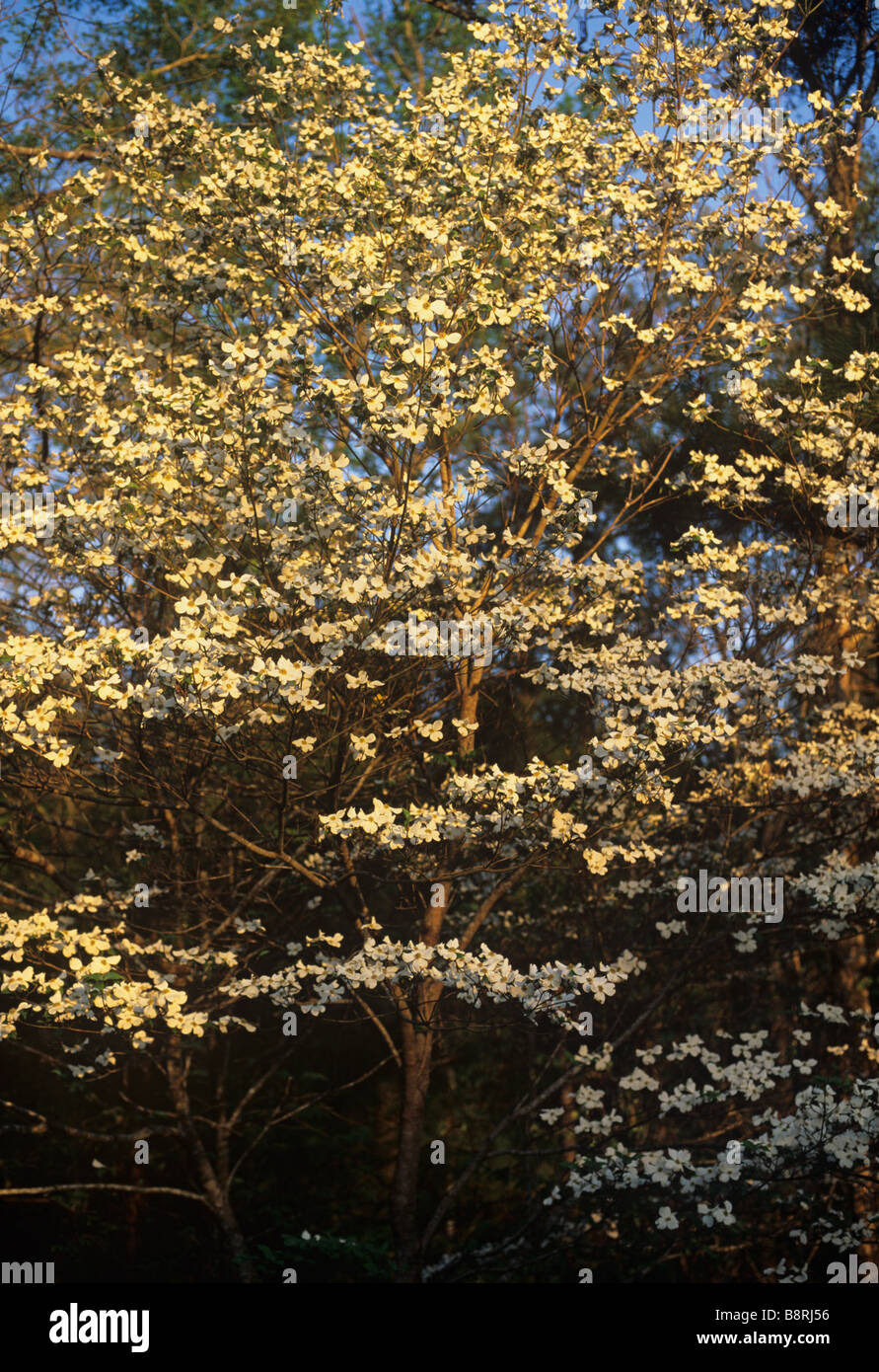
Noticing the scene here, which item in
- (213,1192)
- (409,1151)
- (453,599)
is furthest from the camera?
(213,1192)

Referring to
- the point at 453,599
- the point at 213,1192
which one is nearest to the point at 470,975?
the point at 453,599

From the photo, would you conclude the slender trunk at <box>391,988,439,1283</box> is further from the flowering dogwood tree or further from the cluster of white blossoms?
the cluster of white blossoms

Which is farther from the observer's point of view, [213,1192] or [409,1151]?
[213,1192]

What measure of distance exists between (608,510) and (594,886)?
4.07 meters

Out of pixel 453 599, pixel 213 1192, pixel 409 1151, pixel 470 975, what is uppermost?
pixel 453 599

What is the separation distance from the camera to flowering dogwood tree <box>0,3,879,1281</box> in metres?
6.76

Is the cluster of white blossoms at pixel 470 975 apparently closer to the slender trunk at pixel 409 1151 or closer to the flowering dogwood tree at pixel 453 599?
the flowering dogwood tree at pixel 453 599

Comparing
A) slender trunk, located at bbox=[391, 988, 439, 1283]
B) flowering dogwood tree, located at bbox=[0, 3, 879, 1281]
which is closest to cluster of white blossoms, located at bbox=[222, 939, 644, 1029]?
flowering dogwood tree, located at bbox=[0, 3, 879, 1281]

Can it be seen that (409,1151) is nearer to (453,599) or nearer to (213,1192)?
(213,1192)

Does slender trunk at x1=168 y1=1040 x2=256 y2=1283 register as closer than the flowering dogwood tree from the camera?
No

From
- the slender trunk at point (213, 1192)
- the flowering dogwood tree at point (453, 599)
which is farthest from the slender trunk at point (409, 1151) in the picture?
the slender trunk at point (213, 1192)

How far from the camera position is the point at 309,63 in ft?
27.1

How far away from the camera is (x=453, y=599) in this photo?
24.8ft
